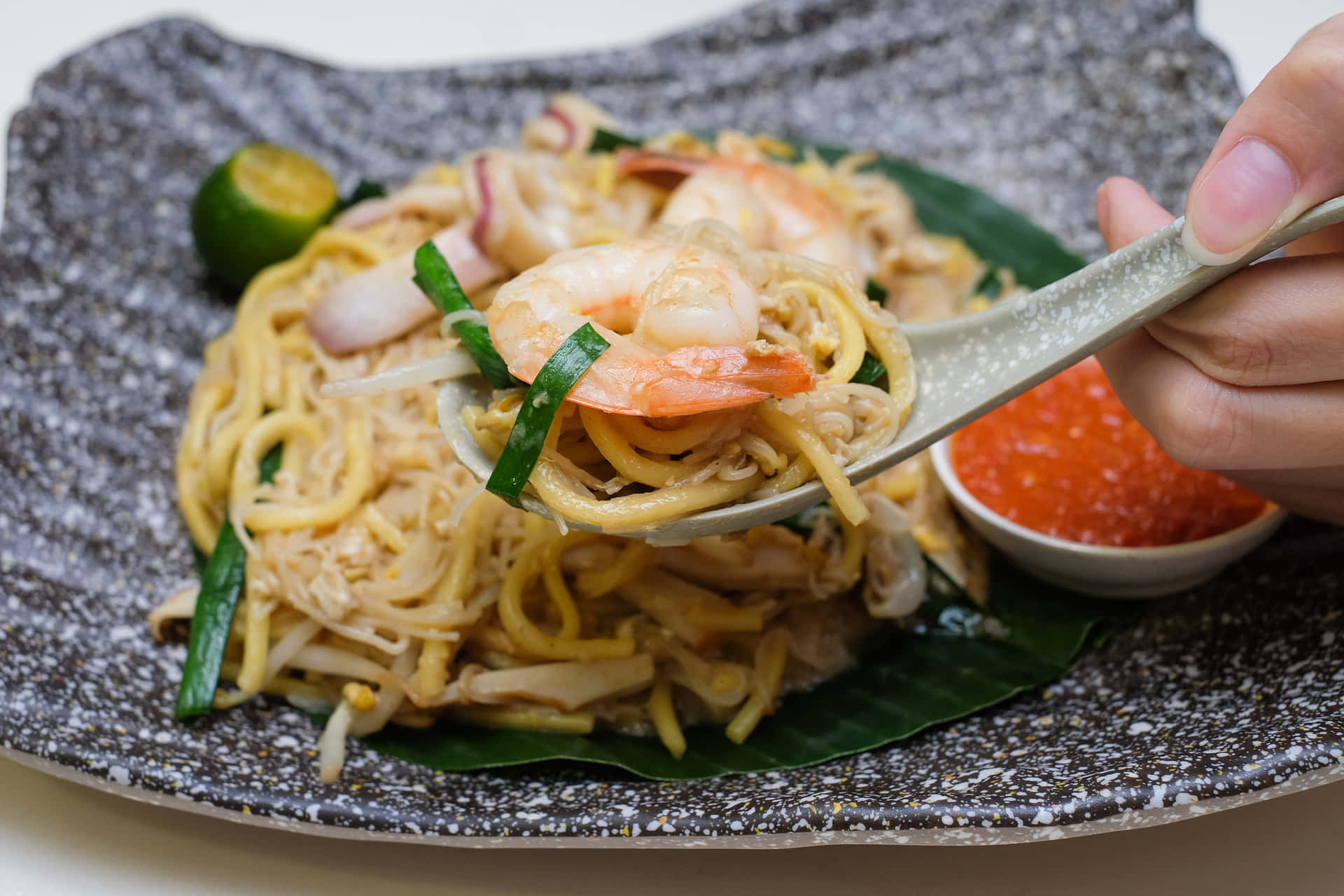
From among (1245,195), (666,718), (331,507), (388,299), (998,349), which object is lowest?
(666,718)

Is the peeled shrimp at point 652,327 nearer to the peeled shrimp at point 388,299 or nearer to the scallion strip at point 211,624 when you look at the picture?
the peeled shrimp at point 388,299

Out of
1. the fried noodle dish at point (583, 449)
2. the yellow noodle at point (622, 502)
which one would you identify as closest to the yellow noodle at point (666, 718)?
the fried noodle dish at point (583, 449)

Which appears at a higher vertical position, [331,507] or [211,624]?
[331,507]

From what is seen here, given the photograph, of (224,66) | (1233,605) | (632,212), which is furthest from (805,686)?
(224,66)

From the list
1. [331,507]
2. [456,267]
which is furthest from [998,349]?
[331,507]

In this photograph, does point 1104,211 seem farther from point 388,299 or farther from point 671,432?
point 388,299
